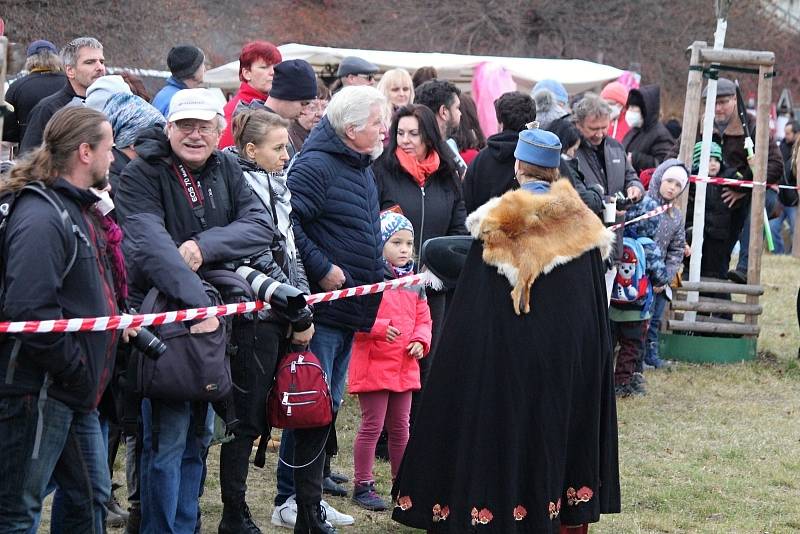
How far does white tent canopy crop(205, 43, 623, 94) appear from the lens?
55.3 ft

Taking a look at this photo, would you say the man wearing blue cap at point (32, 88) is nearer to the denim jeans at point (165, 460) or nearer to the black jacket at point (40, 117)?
the black jacket at point (40, 117)

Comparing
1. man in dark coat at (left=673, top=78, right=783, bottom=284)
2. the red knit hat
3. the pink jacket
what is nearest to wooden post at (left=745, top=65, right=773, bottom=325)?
man in dark coat at (left=673, top=78, right=783, bottom=284)

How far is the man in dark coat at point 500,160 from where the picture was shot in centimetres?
738

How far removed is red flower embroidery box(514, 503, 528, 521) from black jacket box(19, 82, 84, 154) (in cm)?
372

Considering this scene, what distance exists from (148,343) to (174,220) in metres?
0.57

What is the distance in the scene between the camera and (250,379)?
5023mm

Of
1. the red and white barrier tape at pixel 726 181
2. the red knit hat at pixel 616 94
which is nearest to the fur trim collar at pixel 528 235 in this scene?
the red and white barrier tape at pixel 726 181

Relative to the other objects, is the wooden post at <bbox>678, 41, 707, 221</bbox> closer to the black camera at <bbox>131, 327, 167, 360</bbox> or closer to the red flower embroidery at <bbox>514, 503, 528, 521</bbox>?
the red flower embroidery at <bbox>514, 503, 528, 521</bbox>

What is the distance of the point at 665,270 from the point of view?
9484 millimetres

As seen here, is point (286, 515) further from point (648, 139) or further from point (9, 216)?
point (648, 139)

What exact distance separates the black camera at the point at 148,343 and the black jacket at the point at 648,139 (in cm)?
778

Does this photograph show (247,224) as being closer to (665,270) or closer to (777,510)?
(777,510)

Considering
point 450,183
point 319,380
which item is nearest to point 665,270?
point 450,183

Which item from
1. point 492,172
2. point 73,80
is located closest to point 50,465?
point 73,80
